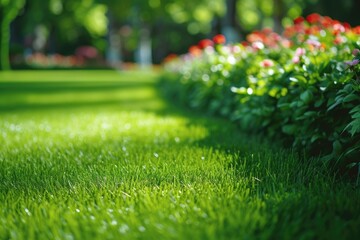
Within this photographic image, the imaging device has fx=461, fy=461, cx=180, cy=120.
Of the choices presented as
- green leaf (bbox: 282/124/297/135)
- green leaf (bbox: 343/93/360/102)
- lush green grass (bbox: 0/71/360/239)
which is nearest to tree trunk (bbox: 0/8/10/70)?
lush green grass (bbox: 0/71/360/239)

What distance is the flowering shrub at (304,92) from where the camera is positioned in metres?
3.37

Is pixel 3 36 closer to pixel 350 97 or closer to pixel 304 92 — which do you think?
pixel 304 92

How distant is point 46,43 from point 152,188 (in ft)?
158

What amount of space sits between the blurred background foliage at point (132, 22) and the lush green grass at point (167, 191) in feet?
47.9

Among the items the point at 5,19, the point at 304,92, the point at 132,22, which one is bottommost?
the point at 132,22

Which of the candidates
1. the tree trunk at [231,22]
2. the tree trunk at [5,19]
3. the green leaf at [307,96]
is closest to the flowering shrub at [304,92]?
the green leaf at [307,96]

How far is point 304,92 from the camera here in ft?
12.4

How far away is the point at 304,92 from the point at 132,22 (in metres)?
36.9

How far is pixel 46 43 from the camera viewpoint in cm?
4841

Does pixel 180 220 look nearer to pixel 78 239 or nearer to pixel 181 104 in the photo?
pixel 78 239

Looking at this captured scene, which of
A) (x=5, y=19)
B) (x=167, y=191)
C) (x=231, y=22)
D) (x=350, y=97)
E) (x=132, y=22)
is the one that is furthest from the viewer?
(x=132, y=22)

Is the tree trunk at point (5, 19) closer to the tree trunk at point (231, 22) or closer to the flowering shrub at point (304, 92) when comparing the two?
the tree trunk at point (231, 22)

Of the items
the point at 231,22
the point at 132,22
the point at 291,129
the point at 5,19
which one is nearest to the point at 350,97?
the point at 291,129

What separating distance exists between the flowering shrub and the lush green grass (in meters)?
0.25
